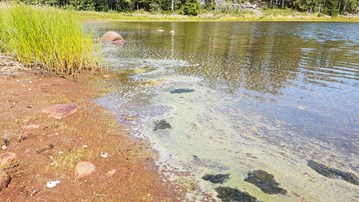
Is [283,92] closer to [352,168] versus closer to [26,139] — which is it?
[352,168]

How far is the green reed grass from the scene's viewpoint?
923cm

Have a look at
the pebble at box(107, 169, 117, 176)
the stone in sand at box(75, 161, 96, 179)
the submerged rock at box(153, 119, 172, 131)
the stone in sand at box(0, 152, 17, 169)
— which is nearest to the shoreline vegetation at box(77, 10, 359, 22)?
the submerged rock at box(153, 119, 172, 131)

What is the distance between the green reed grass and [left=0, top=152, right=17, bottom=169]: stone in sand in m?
5.73

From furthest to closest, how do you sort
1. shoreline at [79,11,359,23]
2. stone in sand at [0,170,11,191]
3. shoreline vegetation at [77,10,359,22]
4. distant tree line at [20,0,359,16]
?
distant tree line at [20,0,359,16]
shoreline vegetation at [77,10,359,22]
shoreline at [79,11,359,23]
stone in sand at [0,170,11,191]

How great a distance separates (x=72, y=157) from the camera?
188 inches

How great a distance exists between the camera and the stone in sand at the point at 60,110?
649 cm

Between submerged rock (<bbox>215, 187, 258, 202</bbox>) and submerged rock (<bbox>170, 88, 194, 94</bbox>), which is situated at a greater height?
submerged rock (<bbox>170, 88, 194, 94</bbox>)

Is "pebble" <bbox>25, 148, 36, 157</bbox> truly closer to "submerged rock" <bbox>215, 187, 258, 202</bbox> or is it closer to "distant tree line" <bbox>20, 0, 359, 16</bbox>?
"submerged rock" <bbox>215, 187, 258, 202</bbox>

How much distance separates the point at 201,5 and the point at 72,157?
79.2 meters

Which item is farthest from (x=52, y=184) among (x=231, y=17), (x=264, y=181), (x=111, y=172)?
(x=231, y=17)

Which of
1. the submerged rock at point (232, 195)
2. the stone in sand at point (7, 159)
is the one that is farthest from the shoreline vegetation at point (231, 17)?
the submerged rock at point (232, 195)

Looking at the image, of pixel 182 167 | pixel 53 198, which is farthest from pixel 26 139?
pixel 182 167

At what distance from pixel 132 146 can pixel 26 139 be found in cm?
194

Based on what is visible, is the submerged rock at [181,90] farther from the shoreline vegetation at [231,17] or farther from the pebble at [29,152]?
the shoreline vegetation at [231,17]
